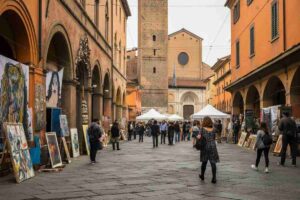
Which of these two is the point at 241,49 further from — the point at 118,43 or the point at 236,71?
the point at 118,43

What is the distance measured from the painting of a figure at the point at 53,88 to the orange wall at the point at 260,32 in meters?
9.08

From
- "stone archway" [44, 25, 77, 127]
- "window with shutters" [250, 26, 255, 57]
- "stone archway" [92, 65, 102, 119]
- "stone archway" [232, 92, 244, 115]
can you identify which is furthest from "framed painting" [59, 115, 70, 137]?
"stone archway" [232, 92, 244, 115]

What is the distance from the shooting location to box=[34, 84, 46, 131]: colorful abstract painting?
12.7 m

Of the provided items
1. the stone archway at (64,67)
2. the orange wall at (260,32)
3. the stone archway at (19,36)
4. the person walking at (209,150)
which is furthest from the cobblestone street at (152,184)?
the orange wall at (260,32)

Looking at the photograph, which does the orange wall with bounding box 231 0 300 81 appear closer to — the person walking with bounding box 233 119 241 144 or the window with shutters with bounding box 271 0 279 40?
the window with shutters with bounding box 271 0 279 40

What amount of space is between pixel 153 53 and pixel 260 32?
41643mm

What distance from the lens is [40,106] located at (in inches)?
512

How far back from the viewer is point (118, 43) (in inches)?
1369

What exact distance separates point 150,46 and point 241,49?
36.6 meters

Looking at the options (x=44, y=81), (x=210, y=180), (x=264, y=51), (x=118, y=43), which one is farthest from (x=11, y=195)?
(x=118, y=43)

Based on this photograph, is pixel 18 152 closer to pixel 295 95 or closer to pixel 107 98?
pixel 295 95

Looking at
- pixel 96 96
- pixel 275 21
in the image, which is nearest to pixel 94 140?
pixel 96 96

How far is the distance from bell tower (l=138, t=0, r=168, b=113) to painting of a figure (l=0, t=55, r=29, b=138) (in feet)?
172

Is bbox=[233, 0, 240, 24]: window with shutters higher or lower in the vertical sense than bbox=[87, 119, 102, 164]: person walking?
higher
